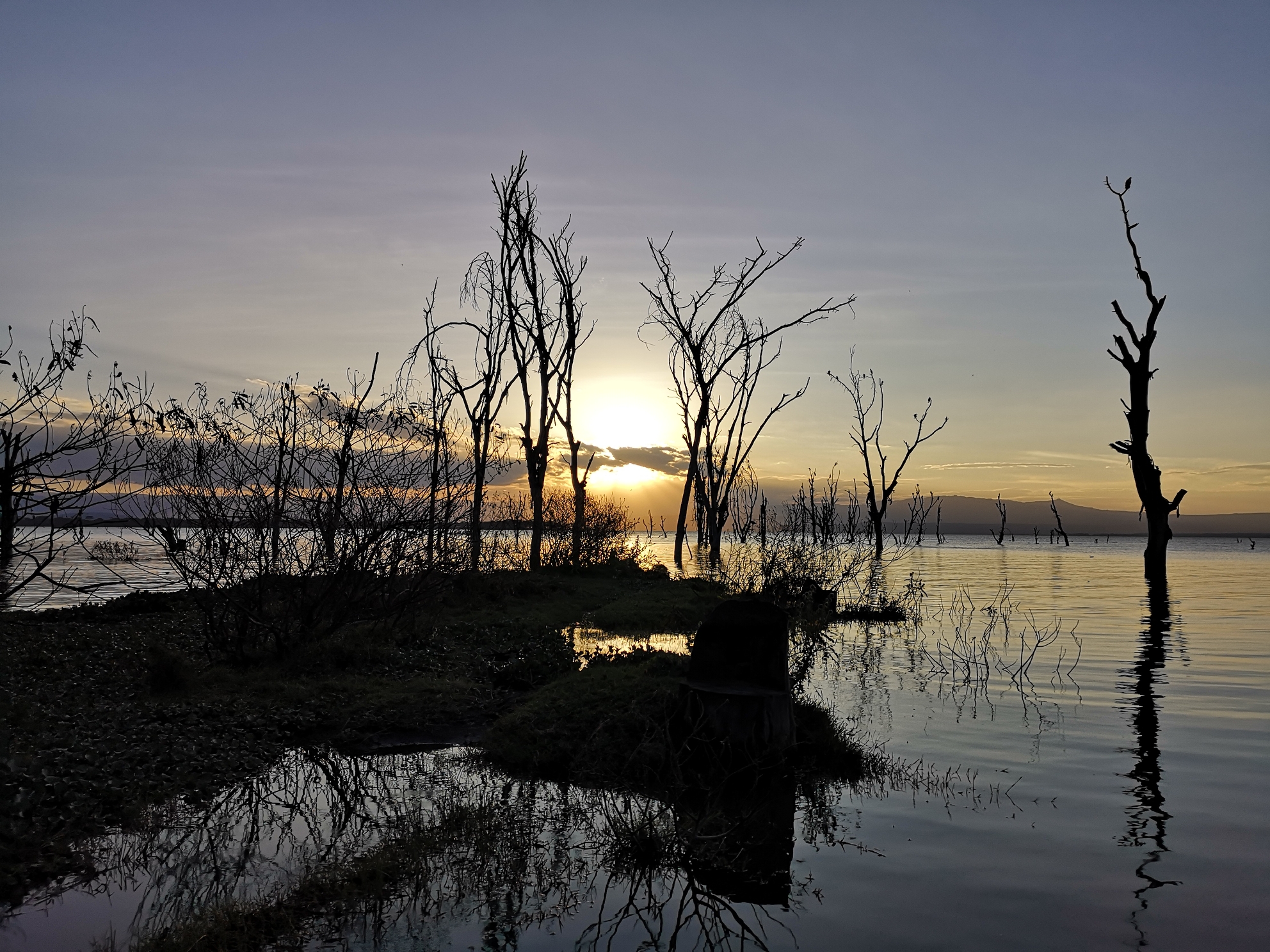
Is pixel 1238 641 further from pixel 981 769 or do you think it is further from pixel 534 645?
pixel 534 645

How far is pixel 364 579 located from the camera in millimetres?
13867

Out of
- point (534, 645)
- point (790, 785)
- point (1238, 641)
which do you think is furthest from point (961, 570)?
point (790, 785)

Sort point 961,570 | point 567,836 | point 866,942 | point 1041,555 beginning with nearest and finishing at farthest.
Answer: point 866,942, point 567,836, point 961,570, point 1041,555

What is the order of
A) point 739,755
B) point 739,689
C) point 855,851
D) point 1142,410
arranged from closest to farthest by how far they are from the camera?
1. point 855,851
2. point 739,755
3. point 739,689
4. point 1142,410

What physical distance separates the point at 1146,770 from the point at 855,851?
4.58 m

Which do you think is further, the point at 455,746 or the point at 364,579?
the point at 364,579

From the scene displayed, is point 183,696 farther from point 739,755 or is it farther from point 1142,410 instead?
point 1142,410

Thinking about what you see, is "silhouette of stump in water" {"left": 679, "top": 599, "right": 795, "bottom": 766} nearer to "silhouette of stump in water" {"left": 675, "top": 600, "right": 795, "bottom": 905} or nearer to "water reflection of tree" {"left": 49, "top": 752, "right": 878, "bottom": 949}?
"silhouette of stump in water" {"left": 675, "top": 600, "right": 795, "bottom": 905}

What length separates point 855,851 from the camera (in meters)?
7.07

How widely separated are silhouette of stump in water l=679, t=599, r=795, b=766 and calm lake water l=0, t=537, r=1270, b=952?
72 cm

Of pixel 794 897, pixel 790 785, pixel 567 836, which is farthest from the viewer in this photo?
pixel 790 785

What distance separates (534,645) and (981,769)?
7707 millimetres

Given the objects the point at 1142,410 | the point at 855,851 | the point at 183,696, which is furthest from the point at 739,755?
the point at 1142,410

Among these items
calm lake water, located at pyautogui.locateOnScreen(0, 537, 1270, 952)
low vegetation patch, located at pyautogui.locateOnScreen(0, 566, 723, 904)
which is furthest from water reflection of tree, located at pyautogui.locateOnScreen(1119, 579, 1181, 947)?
low vegetation patch, located at pyautogui.locateOnScreen(0, 566, 723, 904)
